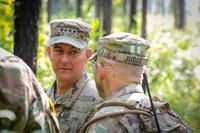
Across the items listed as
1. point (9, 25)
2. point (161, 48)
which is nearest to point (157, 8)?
point (161, 48)

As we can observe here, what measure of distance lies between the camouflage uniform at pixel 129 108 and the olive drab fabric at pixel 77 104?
0.66 metres

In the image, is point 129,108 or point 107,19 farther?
point 107,19

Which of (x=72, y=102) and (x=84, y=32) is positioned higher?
(x=84, y=32)

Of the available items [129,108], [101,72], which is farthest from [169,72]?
[129,108]

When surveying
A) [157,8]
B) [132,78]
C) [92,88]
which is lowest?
[157,8]

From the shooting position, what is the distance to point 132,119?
2.49 metres

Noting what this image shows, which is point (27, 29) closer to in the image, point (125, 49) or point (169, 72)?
point (125, 49)

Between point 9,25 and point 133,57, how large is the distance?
4.06m

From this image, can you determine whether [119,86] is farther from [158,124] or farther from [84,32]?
[84,32]

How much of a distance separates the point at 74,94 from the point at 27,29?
1842 millimetres

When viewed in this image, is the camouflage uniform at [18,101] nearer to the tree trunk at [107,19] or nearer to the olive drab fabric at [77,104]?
the olive drab fabric at [77,104]

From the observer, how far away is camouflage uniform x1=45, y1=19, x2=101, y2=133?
3.32 meters

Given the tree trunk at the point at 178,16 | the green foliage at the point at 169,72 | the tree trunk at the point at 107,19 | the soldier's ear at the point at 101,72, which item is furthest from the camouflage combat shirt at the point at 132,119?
the tree trunk at the point at 178,16

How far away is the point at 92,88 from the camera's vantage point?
3.50 m
